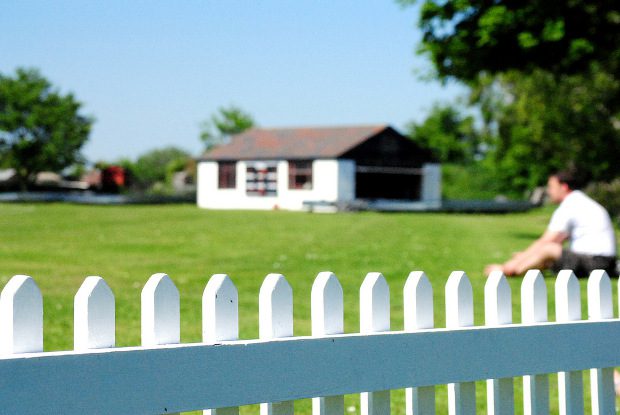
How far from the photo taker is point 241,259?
1702cm

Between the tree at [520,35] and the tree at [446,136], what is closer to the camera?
the tree at [520,35]

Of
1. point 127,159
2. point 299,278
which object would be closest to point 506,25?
point 299,278

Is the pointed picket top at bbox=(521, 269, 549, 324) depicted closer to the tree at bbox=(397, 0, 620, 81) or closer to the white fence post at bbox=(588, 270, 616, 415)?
the white fence post at bbox=(588, 270, 616, 415)

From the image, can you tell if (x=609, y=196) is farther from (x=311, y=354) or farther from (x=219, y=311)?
(x=219, y=311)

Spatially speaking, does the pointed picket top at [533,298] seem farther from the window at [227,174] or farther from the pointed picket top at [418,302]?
the window at [227,174]

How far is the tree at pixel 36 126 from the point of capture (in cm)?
7969

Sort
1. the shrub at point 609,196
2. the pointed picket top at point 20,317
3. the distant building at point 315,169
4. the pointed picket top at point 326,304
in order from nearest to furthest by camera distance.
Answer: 1. the pointed picket top at point 20,317
2. the pointed picket top at point 326,304
3. the shrub at point 609,196
4. the distant building at point 315,169

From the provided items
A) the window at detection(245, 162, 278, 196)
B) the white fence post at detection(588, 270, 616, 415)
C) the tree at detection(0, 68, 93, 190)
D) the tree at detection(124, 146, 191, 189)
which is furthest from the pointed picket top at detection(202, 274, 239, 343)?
the tree at detection(124, 146, 191, 189)

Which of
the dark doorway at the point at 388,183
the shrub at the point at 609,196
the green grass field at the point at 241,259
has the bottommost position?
the green grass field at the point at 241,259

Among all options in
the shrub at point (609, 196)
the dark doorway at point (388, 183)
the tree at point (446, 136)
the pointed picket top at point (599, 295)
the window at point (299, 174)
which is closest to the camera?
the pointed picket top at point (599, 295)

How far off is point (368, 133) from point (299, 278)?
42.6 metres

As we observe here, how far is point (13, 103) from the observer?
81.2m

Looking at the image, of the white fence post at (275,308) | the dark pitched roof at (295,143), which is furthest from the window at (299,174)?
the white fence post at (275,308)

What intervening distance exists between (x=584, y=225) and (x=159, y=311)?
799 cm
